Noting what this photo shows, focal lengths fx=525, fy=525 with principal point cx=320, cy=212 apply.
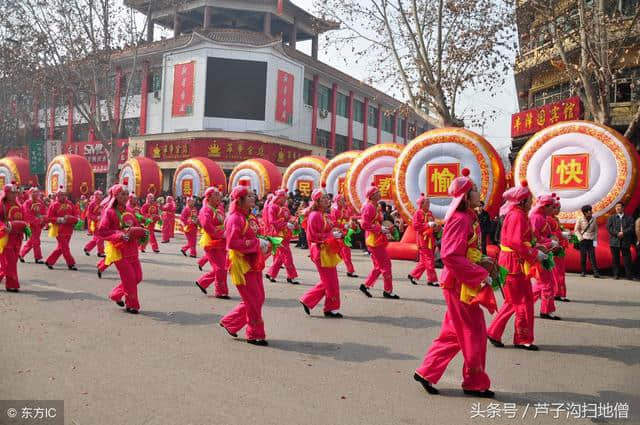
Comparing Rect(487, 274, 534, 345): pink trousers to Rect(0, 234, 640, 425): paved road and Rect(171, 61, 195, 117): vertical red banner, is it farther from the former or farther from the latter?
Rect(171, 61, 195, 117): vertical red banner

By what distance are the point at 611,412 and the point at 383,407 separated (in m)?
1.51

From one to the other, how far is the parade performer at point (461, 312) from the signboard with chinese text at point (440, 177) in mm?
7897

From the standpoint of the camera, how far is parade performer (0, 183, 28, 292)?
707cm

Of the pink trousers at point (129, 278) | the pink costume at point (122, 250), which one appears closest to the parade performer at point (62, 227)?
the pink costume at point (122, 250)

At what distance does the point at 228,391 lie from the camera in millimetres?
3705

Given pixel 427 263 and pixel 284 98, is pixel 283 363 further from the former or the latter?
pixel 284 98

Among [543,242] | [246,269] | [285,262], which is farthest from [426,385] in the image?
[285,262]

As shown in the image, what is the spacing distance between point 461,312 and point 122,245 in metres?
4.10

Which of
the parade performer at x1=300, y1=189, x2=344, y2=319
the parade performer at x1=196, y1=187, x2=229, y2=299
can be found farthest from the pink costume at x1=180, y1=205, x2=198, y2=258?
the parade performer at x1=300, y1=189, x2=344, y2=319

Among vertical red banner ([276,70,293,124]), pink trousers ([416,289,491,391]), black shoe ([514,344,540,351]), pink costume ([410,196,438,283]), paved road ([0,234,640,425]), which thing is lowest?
paved road ([0,234,640,425])

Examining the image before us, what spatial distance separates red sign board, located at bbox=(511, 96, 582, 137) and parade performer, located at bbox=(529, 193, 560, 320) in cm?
1085

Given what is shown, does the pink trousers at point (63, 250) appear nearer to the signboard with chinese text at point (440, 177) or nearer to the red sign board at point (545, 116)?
the signboard with chinese text at point (440, 177)

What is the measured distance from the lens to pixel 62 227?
931cm

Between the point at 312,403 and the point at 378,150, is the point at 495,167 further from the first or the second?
the point at 312,403
